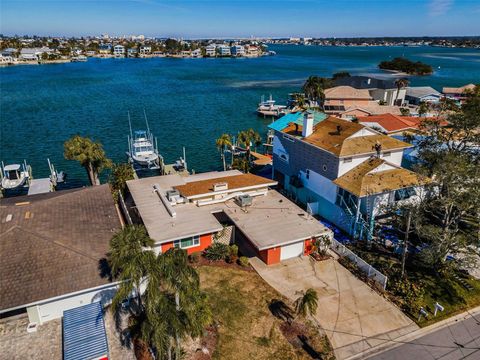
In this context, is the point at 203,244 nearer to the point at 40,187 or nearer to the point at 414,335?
the point at 414,335

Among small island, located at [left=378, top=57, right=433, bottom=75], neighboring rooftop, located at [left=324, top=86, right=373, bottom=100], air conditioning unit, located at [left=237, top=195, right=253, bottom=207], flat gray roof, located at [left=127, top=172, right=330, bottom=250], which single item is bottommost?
flat gray roof, located at [left=127, top=172, right=330, bottom=250]

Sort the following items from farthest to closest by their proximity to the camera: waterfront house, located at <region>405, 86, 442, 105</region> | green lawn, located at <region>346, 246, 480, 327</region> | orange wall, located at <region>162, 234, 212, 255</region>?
waterfront house, located at <region>405, 86, 442, 105</region>, orange wall, located at <region>162, 234, 212, 255</region>, green lawn, located at <region>346, 246, 480, 327</region>

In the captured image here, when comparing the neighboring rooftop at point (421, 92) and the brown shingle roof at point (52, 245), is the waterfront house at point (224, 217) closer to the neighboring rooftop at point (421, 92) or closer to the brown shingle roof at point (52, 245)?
the brown shingle roof at point (52, 245)

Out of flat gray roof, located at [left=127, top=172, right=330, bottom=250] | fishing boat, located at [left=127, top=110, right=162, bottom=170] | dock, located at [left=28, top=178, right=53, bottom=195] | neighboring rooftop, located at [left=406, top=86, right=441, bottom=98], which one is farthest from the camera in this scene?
neighboring rooftop, located at [left=406, top=86, right=441, bottom=98]

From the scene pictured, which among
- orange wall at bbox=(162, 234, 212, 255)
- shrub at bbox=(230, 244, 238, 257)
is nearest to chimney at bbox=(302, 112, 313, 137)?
shrub at bbox=(230, 244, 238, 257)

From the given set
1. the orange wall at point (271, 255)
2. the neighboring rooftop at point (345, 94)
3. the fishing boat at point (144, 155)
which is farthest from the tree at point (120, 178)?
the neighboring rooftop at point (345, 94)

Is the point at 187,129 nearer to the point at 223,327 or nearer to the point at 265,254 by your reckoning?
the point at 265,254

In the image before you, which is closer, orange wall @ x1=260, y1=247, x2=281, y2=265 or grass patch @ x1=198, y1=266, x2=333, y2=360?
grass patch @ x1=198, y1=266, x2=333, y2=360

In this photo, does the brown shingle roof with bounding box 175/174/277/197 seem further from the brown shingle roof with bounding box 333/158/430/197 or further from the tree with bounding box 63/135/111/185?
the tree with bounding box 63/135/111/185

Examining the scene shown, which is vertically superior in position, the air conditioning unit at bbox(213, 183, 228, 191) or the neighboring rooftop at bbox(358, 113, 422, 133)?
the neighboring rooftop at bbox(358, 113, 422, 133)
